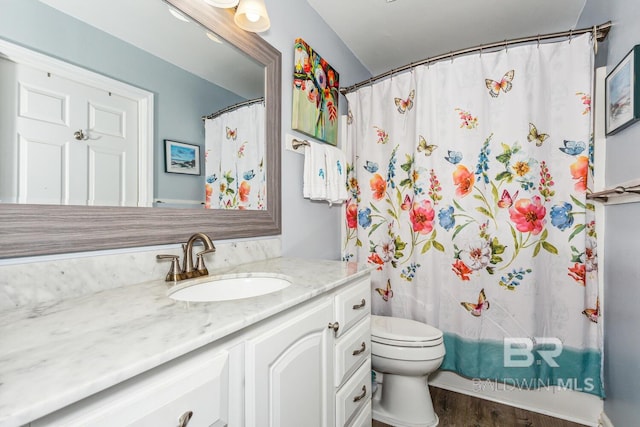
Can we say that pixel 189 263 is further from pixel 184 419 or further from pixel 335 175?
pixel 335 175

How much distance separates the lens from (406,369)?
156 centimetres

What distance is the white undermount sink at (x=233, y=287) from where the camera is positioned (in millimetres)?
1035

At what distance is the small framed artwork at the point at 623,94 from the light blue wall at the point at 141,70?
161cm

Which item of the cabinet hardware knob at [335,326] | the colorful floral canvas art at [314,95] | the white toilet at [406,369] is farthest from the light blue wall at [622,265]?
the colorful floral canvas art at [314,95]

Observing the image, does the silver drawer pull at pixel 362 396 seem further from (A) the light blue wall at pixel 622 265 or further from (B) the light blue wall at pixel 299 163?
(A) the light blue wall at pixel 622 265

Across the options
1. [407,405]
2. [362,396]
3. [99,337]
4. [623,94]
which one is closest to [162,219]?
[99,337]

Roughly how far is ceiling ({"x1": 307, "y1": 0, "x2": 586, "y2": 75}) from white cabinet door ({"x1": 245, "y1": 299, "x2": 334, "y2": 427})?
184 centimetres

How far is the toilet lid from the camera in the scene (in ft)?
5.14

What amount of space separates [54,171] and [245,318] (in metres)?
0.68

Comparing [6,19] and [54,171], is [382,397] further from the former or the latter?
[6,19]

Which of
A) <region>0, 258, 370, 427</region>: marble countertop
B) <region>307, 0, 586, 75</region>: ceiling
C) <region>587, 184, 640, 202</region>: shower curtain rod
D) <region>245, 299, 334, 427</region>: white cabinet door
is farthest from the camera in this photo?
<region>307, 0, 586, 75</region>: ceiling

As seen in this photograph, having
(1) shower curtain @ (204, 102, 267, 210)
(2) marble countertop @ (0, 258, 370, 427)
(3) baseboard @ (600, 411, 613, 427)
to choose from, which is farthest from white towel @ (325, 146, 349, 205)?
(3) baseboard @ (600, 411, 613, 427)

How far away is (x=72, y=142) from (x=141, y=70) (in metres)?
0.35

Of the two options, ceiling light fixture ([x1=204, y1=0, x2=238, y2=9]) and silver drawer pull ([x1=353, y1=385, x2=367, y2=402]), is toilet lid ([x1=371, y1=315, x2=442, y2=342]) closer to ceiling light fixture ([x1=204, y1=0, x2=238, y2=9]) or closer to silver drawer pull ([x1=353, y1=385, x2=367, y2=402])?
silver drawer pull ([x1=353, y1=385, x2=367, y2=402])
